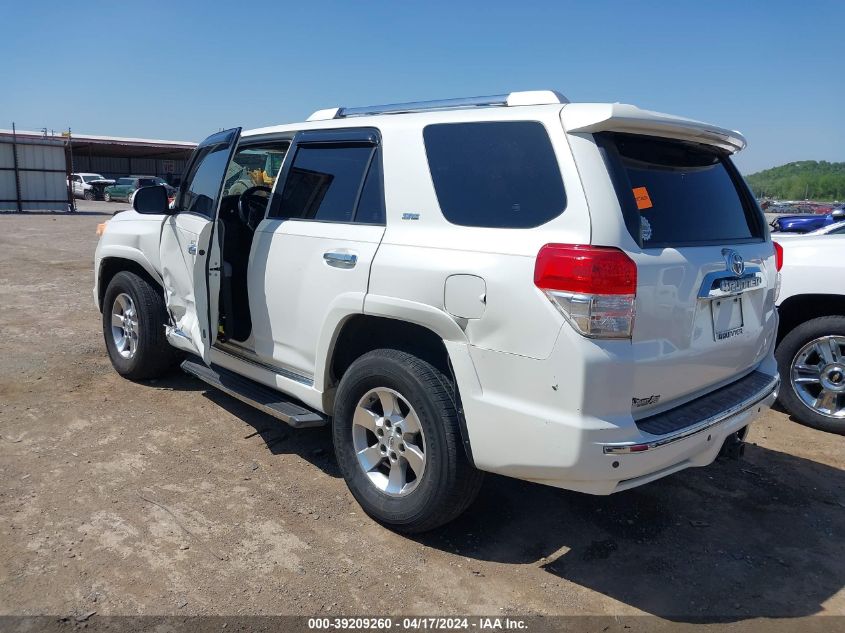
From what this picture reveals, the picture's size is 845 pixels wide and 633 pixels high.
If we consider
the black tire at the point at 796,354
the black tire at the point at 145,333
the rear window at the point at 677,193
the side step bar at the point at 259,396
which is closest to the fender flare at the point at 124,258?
the black tire at the point at 145,333

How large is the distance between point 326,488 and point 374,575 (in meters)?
0.92

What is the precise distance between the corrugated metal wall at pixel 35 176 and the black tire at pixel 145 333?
2561 cm

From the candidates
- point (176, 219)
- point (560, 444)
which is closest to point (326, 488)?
point (560, 444)

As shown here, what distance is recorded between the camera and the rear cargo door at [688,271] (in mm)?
2820

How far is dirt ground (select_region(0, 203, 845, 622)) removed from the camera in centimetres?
300

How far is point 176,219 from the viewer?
16.3 ft

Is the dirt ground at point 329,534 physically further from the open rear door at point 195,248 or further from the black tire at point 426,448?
the open rear door at point 195,248

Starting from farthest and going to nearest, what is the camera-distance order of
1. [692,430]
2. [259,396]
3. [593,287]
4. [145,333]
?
[145,333] → [259,396] → [692,430] → [593,287]

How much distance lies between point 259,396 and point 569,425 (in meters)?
2.21

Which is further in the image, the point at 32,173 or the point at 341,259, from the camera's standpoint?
the point at 32,173

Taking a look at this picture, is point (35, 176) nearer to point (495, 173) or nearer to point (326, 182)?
point (326, 182)

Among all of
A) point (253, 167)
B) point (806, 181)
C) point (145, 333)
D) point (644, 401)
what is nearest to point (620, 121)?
point (644, 401)

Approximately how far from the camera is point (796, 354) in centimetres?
525

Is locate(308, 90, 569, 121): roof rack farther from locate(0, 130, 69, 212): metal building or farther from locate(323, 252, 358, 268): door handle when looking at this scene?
locate(0, 130, 69, 212): metal building
